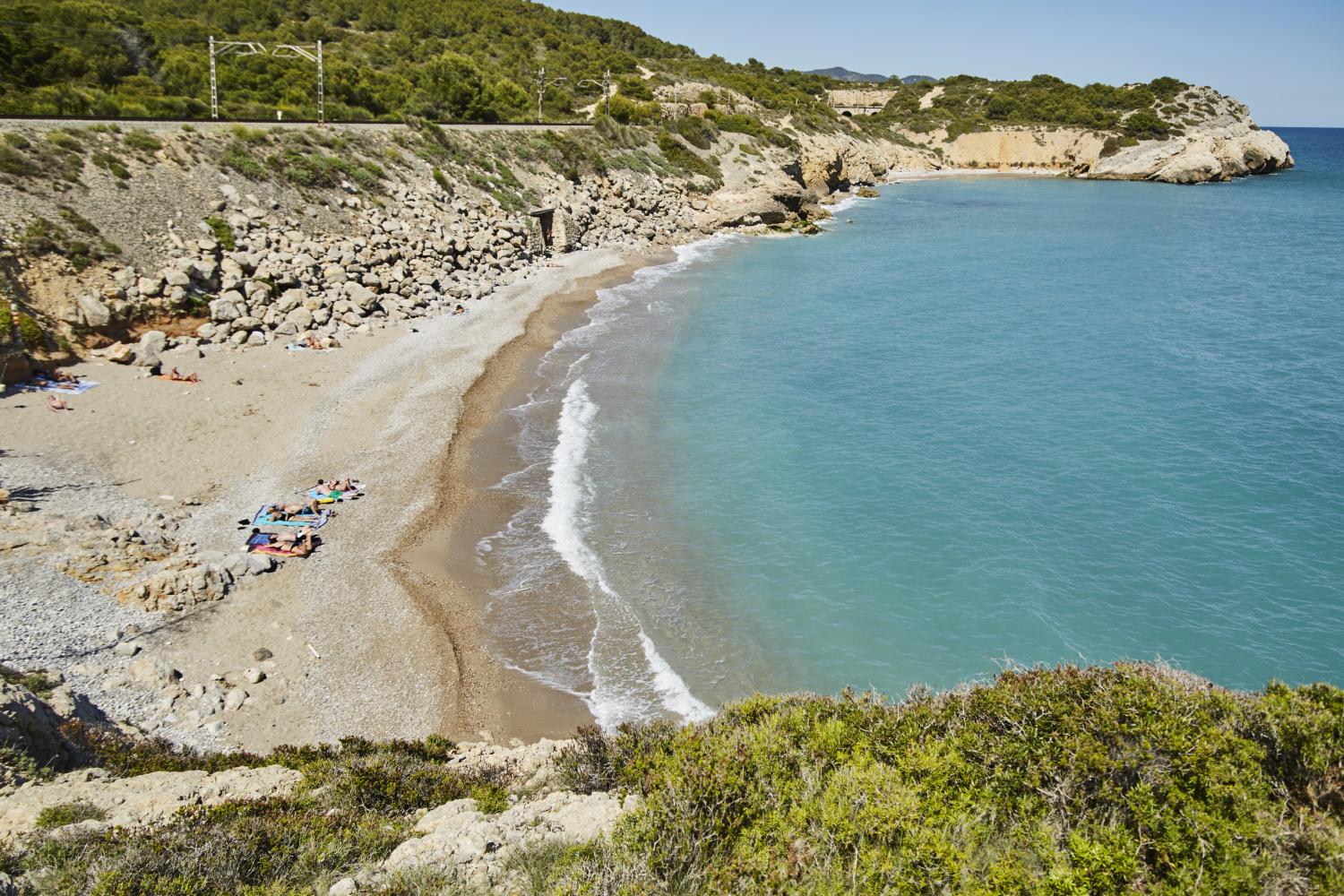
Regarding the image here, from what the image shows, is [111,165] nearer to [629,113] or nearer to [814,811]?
[814,811]

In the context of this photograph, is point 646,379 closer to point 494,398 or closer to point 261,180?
point 494,398

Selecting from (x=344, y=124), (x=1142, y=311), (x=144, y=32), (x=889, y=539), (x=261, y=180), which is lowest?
(x=889, y=539)

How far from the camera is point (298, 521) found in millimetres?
18516

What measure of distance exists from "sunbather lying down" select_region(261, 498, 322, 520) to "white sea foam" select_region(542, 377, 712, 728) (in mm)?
5761

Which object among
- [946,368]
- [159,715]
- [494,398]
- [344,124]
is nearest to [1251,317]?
[946,368]

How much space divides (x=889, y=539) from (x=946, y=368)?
1479 centimetres

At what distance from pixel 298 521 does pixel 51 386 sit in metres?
11.3

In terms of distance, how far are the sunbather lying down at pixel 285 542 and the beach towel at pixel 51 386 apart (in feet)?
34.1

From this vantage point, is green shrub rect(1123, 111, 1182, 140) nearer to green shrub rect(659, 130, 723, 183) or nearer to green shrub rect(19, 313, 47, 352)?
green shrub rect(659, 130, 723, 183)

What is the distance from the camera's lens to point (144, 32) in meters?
51.3

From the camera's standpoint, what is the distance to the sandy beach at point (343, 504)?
A: 1391cm

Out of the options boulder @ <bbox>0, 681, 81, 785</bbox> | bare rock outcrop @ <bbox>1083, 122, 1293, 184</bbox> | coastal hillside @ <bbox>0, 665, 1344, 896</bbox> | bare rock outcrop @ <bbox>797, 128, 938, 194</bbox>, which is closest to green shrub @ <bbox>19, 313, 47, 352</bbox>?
boulder @ <bbox>0, 681, 81, 785</bbox>

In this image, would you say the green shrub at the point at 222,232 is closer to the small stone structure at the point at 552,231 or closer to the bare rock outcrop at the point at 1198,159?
the small stone structure at the point at 552,231

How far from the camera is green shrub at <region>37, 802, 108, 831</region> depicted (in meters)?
8.04
